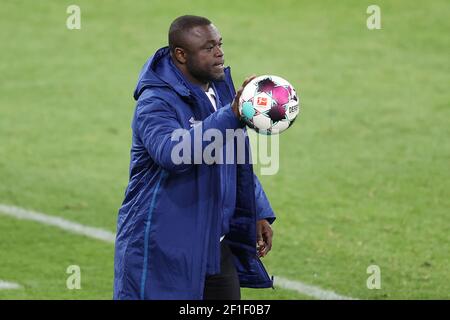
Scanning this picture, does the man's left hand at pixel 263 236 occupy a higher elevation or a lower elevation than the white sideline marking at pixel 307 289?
higher

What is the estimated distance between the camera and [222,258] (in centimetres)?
587

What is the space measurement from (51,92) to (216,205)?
8.23 meters

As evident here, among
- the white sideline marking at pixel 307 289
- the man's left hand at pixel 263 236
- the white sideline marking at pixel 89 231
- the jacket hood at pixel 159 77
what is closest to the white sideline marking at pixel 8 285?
the white sideline marking at pixel 89 231

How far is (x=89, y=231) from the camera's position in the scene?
9352 mm

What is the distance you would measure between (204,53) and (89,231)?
4022mm

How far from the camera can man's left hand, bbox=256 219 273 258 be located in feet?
20.0

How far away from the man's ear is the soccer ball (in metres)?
0.50

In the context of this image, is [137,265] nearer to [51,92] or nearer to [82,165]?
[82,165]

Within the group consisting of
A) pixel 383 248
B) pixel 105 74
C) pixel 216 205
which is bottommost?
pixel 383 248

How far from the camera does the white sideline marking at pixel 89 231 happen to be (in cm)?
798

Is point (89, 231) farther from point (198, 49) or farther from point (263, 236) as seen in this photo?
point (198, 49)

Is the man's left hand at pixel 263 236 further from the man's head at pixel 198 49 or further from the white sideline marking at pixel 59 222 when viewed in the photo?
the white sideline marking at pixel 59 222

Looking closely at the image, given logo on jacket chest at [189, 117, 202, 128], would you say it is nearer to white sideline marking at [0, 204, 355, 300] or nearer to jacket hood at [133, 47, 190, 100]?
jacket hood at [133, 47, 190, 100]
